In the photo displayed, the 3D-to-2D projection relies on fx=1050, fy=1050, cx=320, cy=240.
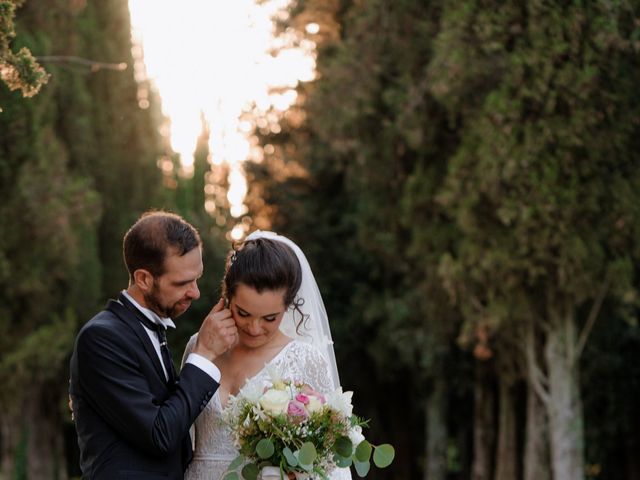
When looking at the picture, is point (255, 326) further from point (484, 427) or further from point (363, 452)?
point (484, 427)

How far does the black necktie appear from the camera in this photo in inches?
175

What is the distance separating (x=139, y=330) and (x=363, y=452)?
1.09 metres

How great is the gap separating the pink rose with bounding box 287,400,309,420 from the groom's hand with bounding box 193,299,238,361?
1.29 ft

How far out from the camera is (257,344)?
16.5 ft

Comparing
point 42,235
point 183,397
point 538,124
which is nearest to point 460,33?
point 538,124

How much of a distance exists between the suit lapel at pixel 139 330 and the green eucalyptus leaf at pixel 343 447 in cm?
78

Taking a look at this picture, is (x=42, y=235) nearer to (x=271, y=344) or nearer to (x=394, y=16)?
(x=394, y=16)

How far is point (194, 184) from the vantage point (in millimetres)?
24250

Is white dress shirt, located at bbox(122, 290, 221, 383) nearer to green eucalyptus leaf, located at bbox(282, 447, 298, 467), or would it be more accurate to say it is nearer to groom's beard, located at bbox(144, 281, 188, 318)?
groom's beard, located at bbox(144, 281, 188, 318)

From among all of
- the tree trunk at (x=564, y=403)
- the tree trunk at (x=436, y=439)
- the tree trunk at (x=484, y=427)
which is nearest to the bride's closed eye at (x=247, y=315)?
the tree trunk at (x=564, y=403)

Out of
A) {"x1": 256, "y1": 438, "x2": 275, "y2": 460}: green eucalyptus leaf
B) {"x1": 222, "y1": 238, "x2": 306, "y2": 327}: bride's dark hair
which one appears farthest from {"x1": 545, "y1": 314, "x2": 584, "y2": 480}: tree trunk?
{"x1": 256, "y1": 438, "x2": 275, "y2": 460}: green eucalyptus leaf

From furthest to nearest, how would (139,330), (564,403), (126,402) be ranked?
(564,403) → (139,330) → (126,402)

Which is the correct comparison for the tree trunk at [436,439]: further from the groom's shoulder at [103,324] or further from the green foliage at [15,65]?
the groom's shoulder at [103,324]

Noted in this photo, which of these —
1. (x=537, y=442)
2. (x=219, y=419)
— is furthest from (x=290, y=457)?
(x=537, y=442)
